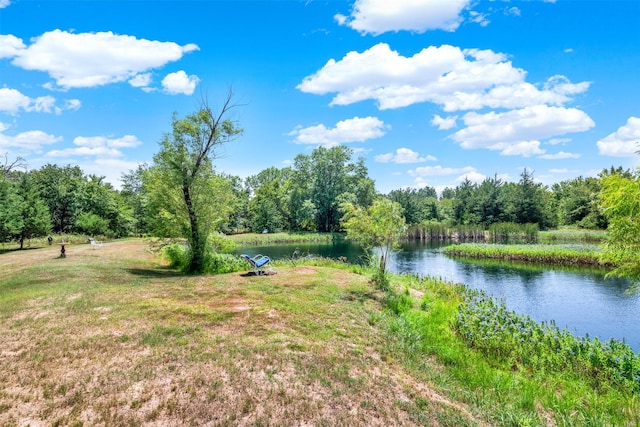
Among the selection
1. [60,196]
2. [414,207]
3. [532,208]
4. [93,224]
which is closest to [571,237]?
[532,208]

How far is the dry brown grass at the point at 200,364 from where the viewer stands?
16.6ft

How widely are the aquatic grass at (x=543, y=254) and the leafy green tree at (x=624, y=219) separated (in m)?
22.4

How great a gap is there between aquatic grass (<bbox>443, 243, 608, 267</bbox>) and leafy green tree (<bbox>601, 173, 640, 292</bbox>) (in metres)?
22.4

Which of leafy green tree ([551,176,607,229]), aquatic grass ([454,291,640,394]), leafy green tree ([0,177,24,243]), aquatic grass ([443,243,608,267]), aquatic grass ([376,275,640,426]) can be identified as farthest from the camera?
leafy green tree ([551,176,607,229])

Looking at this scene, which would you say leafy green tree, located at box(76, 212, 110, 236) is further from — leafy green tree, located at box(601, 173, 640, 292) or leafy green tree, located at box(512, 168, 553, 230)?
leafy green tree, located at box(512, 168, 553, 230)

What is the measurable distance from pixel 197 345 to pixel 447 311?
357 inches

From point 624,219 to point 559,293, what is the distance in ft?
43.8

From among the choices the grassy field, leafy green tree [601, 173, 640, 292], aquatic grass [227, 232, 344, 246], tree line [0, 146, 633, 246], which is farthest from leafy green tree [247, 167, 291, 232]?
leafy green tree [601, 173, 640, 292]

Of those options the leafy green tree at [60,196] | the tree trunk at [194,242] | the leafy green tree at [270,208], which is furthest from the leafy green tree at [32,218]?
the leafy green tree at [270,208]

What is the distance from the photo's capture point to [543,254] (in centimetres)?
3142

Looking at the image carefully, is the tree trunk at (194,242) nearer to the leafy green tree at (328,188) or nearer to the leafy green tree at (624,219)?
the leafy green tree at (624,219)

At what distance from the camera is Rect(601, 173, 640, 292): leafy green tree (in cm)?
820

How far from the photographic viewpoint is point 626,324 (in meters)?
13.7

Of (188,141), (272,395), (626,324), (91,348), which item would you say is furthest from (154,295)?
(626,324)
